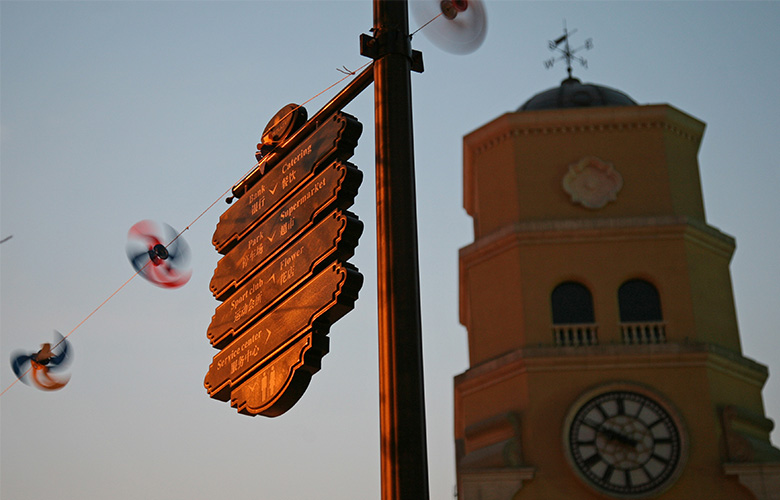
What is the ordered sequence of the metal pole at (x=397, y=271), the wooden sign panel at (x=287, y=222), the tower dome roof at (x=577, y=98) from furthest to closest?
the tower dome roof at (x=577, y=98) → the wooden sign panel at (x=287, y=222) → the metal pole at (x=397, y=271)

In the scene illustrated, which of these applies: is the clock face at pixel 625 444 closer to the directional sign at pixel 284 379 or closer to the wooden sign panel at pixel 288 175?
the wooden sign panel at pixel 288 175

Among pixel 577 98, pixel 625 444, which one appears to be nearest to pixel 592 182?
pixel 577 98

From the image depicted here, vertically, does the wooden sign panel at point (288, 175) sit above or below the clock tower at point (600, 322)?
below

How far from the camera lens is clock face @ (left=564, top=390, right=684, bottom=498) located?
19.5m

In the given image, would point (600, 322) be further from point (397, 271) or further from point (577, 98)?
point (397, 271)

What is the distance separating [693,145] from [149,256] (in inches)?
669

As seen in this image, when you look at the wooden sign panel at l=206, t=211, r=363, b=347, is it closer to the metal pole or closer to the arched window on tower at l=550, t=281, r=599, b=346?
the metal pole

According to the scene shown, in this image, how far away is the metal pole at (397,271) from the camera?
16.8 ft

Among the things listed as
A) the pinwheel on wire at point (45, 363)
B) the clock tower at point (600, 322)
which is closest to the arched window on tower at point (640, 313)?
the clock tower at point (600, 322)

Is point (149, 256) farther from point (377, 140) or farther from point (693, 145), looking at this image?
point (693, 145)

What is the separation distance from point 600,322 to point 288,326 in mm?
15789

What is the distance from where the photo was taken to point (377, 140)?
5.86m

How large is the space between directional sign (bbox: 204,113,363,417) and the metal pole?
44cm

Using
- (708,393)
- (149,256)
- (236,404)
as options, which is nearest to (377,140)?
(236,404)
